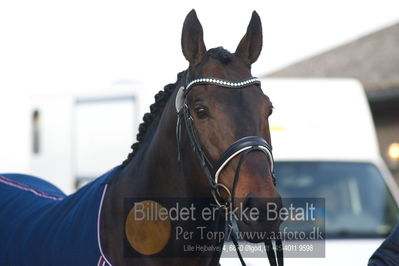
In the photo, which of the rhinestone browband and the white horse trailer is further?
the white horse trailer

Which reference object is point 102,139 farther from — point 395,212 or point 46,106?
point 395,212

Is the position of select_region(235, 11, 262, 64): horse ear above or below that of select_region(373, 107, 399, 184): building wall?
above

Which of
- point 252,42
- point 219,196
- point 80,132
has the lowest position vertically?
point 219,196

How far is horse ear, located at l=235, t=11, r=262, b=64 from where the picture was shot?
326 cm

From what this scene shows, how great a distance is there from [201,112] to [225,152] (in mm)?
244

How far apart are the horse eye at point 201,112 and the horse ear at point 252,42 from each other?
1.44ft

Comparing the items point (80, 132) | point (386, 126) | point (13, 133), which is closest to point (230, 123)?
point (13, 133)

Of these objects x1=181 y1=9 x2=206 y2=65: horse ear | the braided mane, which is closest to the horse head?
x1=181 y1=9 x2=206 y2=65: horse ear

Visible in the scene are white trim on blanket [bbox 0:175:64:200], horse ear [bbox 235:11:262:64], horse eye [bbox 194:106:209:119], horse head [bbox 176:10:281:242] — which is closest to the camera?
horse head [bbox 176:10:281:242]

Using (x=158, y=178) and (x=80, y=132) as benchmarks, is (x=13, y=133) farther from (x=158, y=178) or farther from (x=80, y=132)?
(x=158, y=178)

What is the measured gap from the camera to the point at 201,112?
9.71 ft

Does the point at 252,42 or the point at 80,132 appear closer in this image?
the point at 252,42

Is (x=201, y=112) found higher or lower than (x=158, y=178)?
higher

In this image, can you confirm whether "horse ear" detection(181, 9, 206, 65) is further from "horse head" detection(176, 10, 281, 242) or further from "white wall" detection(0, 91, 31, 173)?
"white wall" detection(0, 91, 31, 173)
